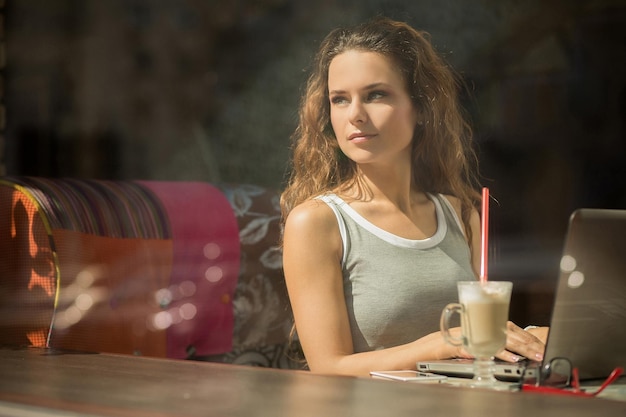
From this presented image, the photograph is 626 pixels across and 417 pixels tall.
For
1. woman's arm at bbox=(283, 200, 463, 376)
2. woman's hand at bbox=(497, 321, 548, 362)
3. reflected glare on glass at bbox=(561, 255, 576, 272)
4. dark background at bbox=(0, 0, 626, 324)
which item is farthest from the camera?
dark background at bbox=(0, 0, 626, 324)

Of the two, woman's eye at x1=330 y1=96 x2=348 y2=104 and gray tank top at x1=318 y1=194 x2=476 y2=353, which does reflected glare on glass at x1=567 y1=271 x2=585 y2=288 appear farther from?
woman's eye at x1=330 y1=96 x2=348 y2=104

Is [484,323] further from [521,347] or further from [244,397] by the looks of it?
[244,397]

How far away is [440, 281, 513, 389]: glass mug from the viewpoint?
90cm

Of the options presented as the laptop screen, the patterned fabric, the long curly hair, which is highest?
the long curly hair

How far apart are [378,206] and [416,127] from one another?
22 cm

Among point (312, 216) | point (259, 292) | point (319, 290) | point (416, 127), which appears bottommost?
point (259, 292)

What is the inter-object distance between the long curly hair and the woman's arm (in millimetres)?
165

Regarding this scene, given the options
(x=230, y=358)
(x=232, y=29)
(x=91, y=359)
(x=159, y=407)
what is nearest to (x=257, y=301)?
(x=230, y=358)

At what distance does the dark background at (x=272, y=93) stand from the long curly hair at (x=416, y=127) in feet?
0.67

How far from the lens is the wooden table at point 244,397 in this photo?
63cm

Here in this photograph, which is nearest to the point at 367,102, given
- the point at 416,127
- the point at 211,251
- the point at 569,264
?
the point at 416,127

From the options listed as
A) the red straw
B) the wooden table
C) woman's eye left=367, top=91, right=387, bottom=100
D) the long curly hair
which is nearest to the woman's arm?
the long curly hair

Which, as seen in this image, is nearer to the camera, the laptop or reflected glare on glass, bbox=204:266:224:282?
the laptop

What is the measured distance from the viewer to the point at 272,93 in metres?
2.09
